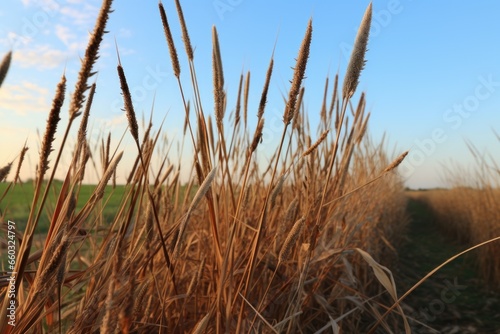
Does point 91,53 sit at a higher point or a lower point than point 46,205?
higher

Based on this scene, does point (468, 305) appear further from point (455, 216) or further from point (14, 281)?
point (455, 216)

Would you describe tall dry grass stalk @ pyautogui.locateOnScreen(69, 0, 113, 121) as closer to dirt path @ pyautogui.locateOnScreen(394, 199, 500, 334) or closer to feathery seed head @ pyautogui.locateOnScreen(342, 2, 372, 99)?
feathery seed head @ pyautogui.locateOnScreen(342, 2, 372, 99)

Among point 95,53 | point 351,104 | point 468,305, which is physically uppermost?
point 351,104

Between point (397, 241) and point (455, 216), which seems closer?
point (397, 241)

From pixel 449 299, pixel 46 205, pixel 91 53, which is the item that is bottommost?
pixel 449 299

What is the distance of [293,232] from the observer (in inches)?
29.4

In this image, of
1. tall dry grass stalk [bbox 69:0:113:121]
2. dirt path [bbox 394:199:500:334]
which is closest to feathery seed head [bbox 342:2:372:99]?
tall dry grass stalk [bbox 69:0:113:121]

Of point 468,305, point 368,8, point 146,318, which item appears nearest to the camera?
point 368,8

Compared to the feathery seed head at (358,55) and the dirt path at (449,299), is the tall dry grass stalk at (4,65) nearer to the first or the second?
the feathery seed head at (358,55)

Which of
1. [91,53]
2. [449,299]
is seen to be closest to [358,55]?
[91,53]

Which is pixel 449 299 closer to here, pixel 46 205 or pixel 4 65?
pixel 46 205

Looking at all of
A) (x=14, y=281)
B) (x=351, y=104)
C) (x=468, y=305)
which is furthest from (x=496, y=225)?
(x=14, y=281)

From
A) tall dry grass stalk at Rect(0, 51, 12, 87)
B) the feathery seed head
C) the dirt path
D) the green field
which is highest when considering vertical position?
the feathery seed head

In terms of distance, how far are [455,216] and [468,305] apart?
12.3ft
